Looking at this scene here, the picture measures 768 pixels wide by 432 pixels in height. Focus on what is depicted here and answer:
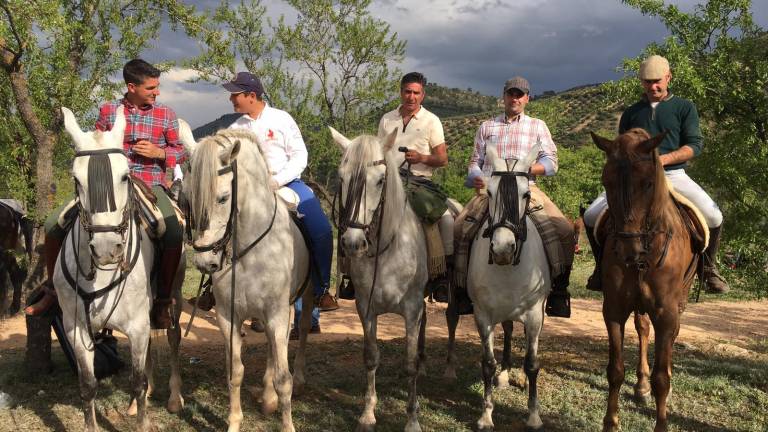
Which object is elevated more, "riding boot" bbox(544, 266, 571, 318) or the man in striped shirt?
the man in striped shirt

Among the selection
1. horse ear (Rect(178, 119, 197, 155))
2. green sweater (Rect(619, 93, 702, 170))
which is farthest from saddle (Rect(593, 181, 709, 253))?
horse ear (Rect(178, 119, 197, 155))

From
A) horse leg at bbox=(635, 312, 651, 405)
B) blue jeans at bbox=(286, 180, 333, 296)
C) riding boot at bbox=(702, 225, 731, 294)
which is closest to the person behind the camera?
riding boot at bbox=(702, 225, 731, 294)

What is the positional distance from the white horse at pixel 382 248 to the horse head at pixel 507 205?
79 cm

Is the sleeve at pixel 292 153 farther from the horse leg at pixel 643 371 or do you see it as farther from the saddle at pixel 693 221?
the horse leg at pixel 643 371

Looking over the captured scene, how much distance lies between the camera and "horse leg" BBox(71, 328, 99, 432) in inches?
169

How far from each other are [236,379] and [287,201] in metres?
1.68

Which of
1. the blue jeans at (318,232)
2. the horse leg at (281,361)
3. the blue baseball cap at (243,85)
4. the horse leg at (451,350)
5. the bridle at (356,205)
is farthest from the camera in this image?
the horse leg at (451,350)

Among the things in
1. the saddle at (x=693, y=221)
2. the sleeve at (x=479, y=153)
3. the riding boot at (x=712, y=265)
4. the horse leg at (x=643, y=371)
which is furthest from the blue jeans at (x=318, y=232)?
the riding boot at (x=712, y=265)

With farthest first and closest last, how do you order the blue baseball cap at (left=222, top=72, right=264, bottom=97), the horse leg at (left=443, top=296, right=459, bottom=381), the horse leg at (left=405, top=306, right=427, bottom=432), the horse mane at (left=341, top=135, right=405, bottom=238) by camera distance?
1. the horse leg at (left=443, top=296, right=459, bottom=381)
2. the blue baseball cap at (left=222, top=72, right=264, bottom=97)
3. the horse leg at (left=405, top=306, right=427, bottom=432)
4. the horse mane at (left=341, top=135, right=405, bottom=238)

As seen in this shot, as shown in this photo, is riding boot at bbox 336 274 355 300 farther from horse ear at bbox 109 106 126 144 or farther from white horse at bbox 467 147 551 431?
horse ear at bbox 109 106 126 144

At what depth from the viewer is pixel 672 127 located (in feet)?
16.5

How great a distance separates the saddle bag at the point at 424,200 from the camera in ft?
17.3

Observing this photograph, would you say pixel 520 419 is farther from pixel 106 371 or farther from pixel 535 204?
pixel 106 371

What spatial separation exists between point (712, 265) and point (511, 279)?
2.06m
